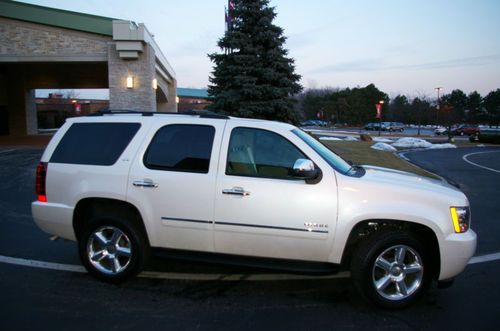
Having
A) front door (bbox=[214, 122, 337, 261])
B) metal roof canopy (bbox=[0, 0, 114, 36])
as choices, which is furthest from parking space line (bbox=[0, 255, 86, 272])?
metal roof canopy (bbox=[0, 0, 114, 36])

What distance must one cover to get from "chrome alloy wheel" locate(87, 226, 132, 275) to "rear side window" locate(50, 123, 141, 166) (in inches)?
30.8

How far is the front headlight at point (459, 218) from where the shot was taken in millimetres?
4047

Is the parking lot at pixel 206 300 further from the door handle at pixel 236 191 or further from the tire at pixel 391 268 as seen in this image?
the door handle at pixel 236 191

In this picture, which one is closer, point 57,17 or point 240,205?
point 240,205

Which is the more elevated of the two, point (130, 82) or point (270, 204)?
point (130, 82)

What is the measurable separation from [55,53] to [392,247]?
18877mm

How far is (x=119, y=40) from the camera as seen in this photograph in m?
18.2

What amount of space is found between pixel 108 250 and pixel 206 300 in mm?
1287

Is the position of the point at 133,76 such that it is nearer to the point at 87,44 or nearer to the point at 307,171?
the point at 87,44

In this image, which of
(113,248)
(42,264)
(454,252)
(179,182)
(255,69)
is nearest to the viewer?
(454,252)

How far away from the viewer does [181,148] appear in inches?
178

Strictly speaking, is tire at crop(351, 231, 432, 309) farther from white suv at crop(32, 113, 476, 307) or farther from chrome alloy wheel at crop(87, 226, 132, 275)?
chrome alloy wheel at crop(87, 226, 132, 275)

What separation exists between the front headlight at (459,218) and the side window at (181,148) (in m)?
2.47

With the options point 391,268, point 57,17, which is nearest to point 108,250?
point 391,268
